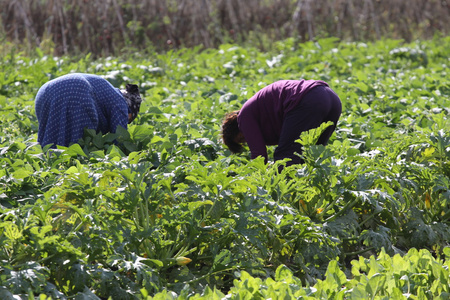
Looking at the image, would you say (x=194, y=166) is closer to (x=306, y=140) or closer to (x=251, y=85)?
(x=306, y=140)

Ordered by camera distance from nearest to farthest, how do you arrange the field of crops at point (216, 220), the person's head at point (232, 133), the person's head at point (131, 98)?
the field of crops at point (216, 220) → the person's head at point (232, 133) → the person's head at point (131, 98)

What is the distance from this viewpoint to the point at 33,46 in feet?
34.7

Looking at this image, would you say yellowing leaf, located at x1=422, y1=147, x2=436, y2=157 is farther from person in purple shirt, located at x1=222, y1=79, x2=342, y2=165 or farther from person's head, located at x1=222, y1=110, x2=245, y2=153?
person's head, located at x1=222, y1=110, x2=245, y2=153

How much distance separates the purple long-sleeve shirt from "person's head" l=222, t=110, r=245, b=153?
0.38ft

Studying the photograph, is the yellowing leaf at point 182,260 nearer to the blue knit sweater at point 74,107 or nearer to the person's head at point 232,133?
the person's head at point 232,133

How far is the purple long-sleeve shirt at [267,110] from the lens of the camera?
448 centimetres

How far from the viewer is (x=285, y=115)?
4543 millimetres

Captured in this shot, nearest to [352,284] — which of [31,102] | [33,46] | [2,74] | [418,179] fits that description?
[418,179]

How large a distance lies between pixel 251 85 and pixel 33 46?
4.84m

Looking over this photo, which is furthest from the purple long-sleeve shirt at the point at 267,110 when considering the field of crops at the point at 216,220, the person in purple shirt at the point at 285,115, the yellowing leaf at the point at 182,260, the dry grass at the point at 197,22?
the dry grass at the point at 197,22

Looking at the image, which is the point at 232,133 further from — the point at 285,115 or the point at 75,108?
the point at 75,108

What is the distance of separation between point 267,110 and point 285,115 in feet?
0.45

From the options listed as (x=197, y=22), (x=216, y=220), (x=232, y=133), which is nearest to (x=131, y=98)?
(x=232, y=133)

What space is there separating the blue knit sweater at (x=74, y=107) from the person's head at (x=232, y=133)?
2.59 feet
